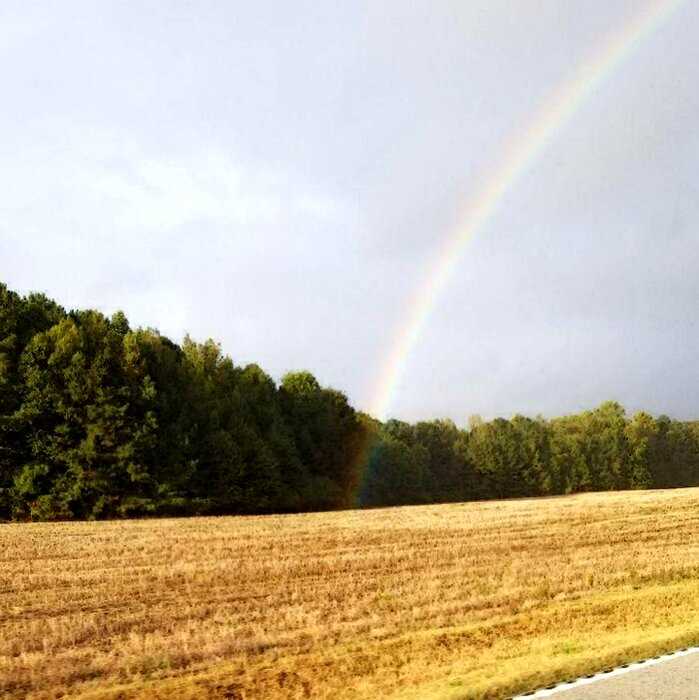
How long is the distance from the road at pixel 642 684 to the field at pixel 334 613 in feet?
1.82

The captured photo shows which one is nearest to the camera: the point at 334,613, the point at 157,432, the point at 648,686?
the point at 648,686

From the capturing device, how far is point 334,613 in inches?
541

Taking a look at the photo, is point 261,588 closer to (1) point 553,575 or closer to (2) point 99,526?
(1) point 553,575

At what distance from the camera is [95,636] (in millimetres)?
12203

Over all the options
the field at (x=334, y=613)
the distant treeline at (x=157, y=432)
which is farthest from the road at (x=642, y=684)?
the distant treeline at (x=157, y=432)

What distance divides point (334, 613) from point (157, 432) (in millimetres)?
41895

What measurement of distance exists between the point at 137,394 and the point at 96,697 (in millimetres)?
45610

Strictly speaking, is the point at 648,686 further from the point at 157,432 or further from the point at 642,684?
the point at 157,432

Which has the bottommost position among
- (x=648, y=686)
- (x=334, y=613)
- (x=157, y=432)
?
(x=648, y=686)

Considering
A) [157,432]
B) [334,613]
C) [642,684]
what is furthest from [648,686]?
[157,432]

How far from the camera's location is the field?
9.71m

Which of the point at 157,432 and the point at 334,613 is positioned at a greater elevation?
the point at 157,432

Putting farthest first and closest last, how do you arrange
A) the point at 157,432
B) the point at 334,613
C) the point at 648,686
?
1. the point at 157,432
2. the point at 334,613
3. the point at 648,686

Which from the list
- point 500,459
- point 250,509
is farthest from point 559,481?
point 250,509
